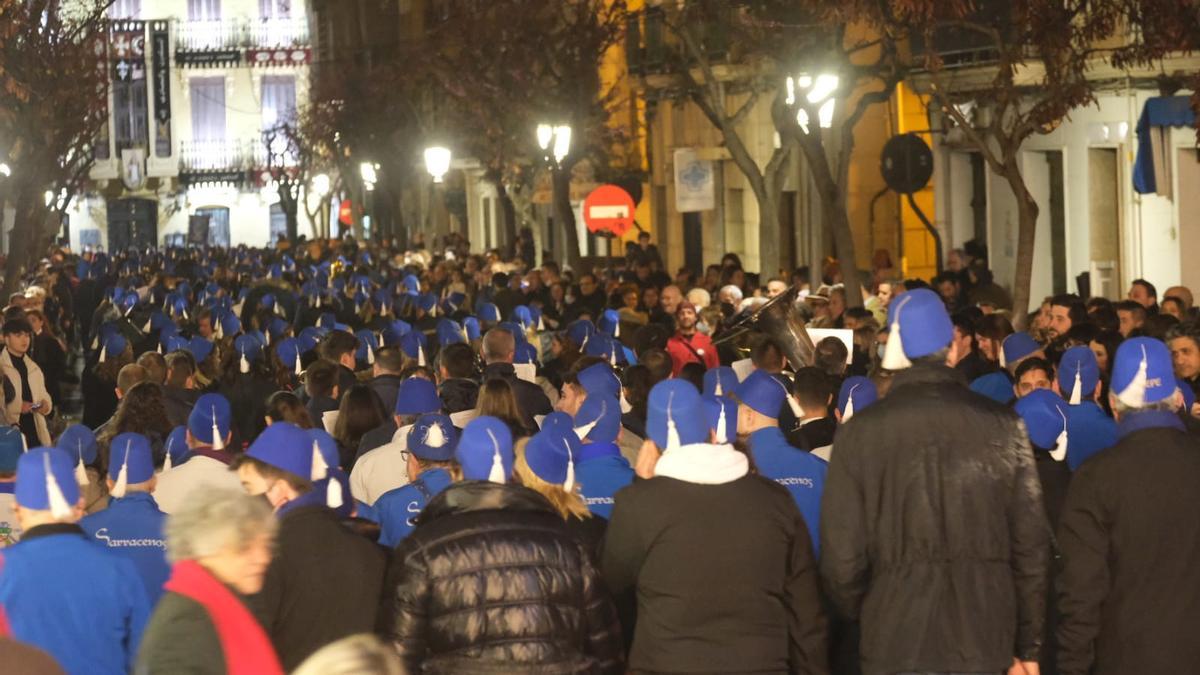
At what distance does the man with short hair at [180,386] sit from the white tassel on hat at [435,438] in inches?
198

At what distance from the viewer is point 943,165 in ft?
101

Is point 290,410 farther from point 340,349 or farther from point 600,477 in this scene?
point 340,349

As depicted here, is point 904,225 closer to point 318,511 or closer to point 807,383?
point 807,383

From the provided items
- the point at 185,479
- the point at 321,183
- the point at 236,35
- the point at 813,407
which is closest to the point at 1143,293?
the point at 813,407

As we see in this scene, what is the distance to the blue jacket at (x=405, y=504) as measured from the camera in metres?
8.62

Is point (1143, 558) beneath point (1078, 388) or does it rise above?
beneath

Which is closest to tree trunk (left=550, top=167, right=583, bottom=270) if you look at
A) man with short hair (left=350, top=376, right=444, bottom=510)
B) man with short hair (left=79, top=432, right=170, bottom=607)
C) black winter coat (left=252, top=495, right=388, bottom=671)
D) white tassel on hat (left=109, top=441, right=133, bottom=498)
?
man with short hair (left=350, top=376, right=444, bottom=510)

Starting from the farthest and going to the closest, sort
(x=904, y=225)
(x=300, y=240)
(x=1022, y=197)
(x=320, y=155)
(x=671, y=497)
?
(x=320, y=155) < (x=300, y=240) < (x=904, y=225) < (x=1022, y=197) < (x=671, y=497)

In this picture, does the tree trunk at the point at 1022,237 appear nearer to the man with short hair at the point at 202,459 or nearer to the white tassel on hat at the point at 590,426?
the man with short hair at the point at 202,459

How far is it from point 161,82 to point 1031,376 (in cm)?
8163

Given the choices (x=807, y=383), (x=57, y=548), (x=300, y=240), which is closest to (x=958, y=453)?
(x=57, y=548)

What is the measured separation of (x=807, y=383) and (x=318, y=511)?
378cm

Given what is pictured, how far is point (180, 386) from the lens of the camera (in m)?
14.8

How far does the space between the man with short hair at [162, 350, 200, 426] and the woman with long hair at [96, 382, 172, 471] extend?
1.43m
